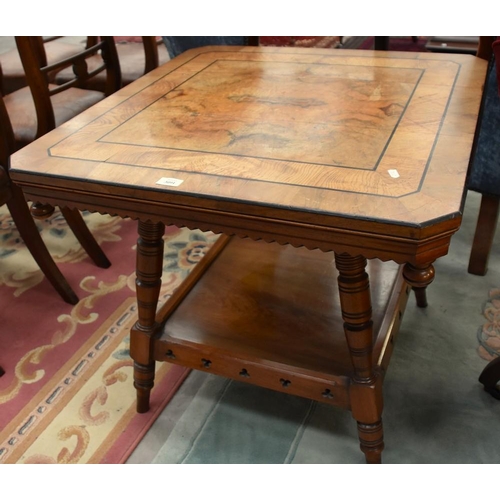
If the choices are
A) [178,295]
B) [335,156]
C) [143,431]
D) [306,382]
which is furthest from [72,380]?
[335,156]

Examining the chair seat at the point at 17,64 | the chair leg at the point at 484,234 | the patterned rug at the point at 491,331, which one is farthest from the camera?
the chair seat at the point at 17,64

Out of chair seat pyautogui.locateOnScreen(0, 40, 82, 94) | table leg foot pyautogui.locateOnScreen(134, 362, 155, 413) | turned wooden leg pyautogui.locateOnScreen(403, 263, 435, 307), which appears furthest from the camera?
chair seat pyautogui.locateOnScreen(0, 40, 82, 94)

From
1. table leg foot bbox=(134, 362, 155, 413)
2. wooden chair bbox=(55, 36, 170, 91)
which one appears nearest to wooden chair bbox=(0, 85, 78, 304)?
table leg foot bbox=(134, 362, 155, 413)

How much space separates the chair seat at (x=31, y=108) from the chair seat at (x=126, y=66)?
12 centimetres

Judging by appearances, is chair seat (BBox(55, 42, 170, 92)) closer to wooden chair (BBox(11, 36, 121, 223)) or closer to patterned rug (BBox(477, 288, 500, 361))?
wooden chair (BBox(11, 36, 121, 223))

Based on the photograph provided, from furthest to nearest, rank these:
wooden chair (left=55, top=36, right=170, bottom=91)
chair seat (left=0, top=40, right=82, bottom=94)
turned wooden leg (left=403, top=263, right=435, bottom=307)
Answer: chair seat (left=0, top=40, right=82, bottom=94)
wooden chair (left=55, top=36, right=170, bottom=91)
turned wooden leg (left=403, top=263, right=435, bottom=307)

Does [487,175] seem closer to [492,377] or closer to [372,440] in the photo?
[492,377]

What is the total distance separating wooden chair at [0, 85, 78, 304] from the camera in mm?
1417

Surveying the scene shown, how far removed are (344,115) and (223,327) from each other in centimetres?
52

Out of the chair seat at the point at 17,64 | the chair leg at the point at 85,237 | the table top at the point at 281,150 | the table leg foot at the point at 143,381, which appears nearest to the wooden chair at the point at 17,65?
the chair seat at the point at 17,64

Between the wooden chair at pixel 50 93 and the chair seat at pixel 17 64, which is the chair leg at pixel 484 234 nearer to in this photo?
the wooden chair at pixel 50 93

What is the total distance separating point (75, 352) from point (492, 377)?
3.45 feet

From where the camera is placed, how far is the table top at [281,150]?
79 cm

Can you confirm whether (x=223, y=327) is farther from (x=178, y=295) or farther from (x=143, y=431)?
(x=143, y=431)
